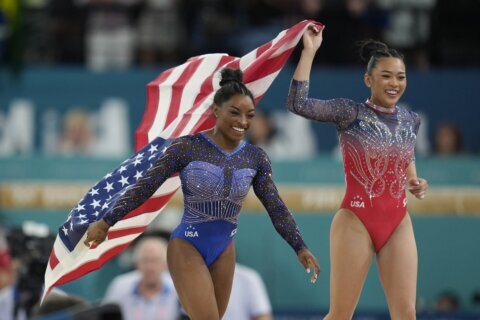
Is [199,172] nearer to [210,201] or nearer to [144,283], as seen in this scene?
[210,201]

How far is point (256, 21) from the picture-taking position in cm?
1327

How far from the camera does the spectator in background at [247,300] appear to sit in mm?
9617

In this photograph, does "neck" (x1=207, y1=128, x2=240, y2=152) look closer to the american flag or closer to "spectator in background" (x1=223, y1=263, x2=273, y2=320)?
the american flag

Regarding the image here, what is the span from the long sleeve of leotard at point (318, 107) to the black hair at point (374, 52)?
0.27 m

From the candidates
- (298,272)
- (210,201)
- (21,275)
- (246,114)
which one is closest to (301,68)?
(246,114)

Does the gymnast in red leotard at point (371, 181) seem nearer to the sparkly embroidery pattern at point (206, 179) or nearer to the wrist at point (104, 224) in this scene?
the sparkly embroidery pattern at point (206, 179)

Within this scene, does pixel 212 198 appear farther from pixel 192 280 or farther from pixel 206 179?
pixel 192 280

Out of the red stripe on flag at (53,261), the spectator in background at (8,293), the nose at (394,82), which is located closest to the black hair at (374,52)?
the nose at (394,82)

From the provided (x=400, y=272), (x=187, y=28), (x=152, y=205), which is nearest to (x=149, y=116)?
(x=152, y=205)

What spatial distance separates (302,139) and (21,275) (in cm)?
443

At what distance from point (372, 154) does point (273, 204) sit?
0.62 meters

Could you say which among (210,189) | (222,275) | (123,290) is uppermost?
(210,189)

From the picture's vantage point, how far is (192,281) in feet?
21.1

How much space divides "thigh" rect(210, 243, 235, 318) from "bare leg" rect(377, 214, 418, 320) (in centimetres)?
84
